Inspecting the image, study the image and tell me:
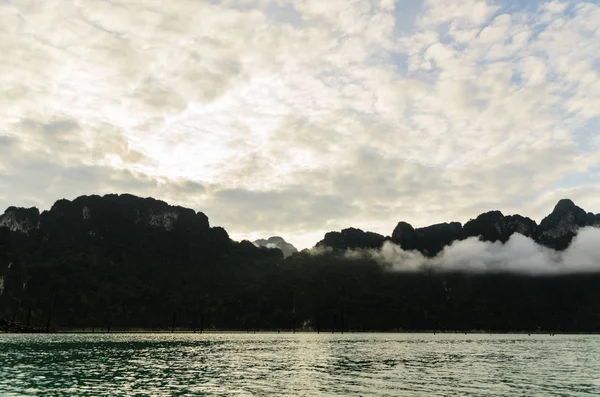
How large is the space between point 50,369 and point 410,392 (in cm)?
5773

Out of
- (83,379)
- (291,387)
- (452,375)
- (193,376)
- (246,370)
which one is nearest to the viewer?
(291,387)

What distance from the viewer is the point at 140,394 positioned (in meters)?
51.1

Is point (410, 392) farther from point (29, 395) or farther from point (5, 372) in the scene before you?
point (5, 372)

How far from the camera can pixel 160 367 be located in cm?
8312

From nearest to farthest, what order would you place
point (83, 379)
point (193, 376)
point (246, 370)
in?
point (83, 379)
point (193, 376)
point (246, 370)

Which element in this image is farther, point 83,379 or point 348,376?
point 348,376

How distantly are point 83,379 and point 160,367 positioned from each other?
21.1m

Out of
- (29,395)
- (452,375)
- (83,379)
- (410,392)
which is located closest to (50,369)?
(83,379)

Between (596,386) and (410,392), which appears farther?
(596,386)

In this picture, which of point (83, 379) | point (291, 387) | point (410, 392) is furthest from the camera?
point (83, 379)

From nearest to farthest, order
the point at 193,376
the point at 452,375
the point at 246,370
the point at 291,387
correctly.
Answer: the point at 291,387 < the point at 193,376 < the point at 452,375 < the point at 246,370

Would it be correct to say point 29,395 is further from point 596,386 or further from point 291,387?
point 596,386

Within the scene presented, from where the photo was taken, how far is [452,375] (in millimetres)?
74375

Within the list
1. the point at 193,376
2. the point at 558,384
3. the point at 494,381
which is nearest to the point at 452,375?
the point at 494,381
